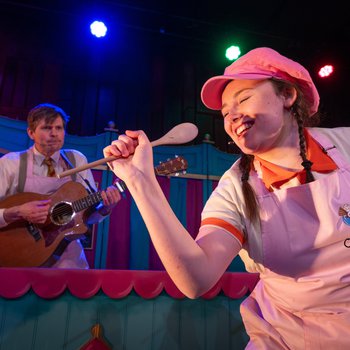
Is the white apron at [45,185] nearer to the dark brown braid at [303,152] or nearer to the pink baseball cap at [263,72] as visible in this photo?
the pink baseball cap at [263,72]

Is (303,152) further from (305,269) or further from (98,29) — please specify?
(98,29)

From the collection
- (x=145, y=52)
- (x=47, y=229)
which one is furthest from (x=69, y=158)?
(x=145, y=52)

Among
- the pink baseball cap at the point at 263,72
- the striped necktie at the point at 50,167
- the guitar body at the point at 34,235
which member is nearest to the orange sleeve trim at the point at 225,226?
the pink baseball cap at the point at 263,72

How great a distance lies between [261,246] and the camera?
3.46ft

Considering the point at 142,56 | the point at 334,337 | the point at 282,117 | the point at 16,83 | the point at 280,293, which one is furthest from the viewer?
the point at 142,56

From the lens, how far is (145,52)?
5.46m

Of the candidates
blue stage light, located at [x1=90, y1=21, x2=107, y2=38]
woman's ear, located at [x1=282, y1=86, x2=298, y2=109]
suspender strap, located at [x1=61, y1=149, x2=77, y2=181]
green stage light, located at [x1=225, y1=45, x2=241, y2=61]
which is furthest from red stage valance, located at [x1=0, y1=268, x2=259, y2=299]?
green stage light, located at [x1=225, y1=45, x2=241, y2=61]

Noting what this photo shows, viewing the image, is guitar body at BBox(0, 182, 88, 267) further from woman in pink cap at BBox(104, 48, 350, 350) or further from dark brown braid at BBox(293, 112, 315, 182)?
dark brown braid at BBox(293, 112, 315, 182)

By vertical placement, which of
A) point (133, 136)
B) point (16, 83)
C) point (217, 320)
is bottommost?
point (217, 320)

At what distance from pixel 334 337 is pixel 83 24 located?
204 inches

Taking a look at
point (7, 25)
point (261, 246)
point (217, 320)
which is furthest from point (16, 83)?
point (261, 246)

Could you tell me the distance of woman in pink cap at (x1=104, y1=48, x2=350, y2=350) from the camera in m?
0.86

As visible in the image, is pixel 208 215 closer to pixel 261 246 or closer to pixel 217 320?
pixel 261 246

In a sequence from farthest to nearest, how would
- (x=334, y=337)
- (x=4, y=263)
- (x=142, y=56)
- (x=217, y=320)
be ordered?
(x=142, y=56) < (x=4, y=263) < (x=217, y=320) < (x=334, y=337)
